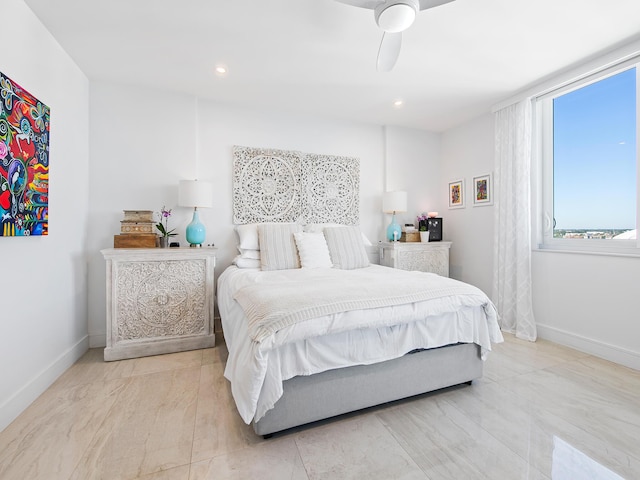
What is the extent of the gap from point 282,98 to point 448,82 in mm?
1672

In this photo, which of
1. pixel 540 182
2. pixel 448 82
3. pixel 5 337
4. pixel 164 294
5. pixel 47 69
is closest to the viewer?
pixel 5 337

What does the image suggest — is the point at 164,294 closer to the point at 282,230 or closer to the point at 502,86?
the point at 282,230

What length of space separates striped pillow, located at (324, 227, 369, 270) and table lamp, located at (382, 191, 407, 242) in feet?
2.28

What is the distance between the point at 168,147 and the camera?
118 inches

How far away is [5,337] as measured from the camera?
1.65m

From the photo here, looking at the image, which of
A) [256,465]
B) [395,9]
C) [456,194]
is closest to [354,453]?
[256,465]

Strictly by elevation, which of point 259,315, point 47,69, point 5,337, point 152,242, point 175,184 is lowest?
point 5,337

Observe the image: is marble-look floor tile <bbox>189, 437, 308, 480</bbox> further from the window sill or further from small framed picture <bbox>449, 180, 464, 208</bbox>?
small framed picture <bbox>449, 180, 464, 208</bbox>

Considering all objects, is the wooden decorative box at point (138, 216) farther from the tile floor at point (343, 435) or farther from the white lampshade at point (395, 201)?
the white lampshade at point (395, 201)

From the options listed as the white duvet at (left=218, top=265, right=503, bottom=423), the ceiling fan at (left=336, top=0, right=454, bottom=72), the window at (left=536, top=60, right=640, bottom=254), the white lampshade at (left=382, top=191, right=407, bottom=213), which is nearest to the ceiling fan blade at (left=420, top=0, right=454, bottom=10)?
the ceiling fan at (left=336, top=0, right=454, bottom=72)

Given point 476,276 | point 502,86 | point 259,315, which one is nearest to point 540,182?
point 502,86

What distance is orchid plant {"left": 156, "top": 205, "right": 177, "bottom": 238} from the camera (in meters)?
2.78

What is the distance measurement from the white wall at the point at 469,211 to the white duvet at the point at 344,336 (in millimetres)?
1883

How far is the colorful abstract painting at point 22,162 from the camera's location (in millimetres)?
1597
